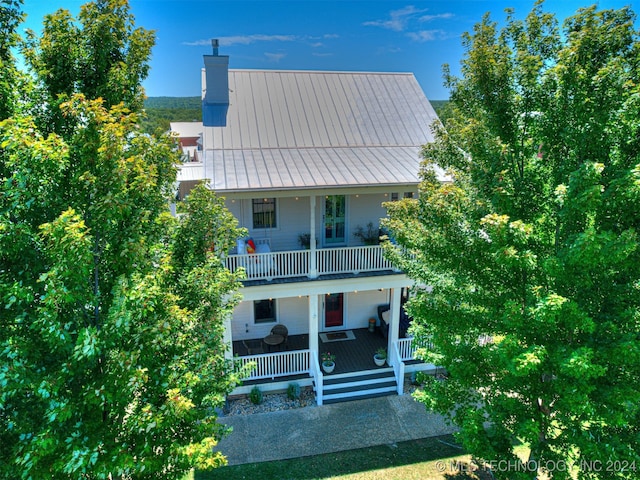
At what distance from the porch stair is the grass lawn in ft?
7.33

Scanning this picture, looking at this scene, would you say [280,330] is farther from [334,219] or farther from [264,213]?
Answer: [334,219]

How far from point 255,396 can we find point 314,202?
6298 mm

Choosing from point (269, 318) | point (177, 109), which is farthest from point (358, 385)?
point (177, 109)

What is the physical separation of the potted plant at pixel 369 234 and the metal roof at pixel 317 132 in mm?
2502

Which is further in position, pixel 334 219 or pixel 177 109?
pixel 177 109

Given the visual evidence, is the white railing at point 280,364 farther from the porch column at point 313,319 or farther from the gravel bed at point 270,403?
the gravel bed at point 270,403

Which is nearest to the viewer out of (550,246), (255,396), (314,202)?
(550,246)

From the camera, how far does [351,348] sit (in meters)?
14.9

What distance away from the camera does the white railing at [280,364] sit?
507 inches

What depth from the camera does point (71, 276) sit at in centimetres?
430

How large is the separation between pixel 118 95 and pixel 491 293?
6.83m

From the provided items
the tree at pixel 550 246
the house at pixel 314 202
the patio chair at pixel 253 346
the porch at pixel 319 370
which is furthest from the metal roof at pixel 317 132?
the patio chair at pixel 253 346

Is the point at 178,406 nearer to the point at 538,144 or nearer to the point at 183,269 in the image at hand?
the point at 183,269

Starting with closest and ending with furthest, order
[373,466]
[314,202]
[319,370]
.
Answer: [373,466] → [314,202] → [319,370]
